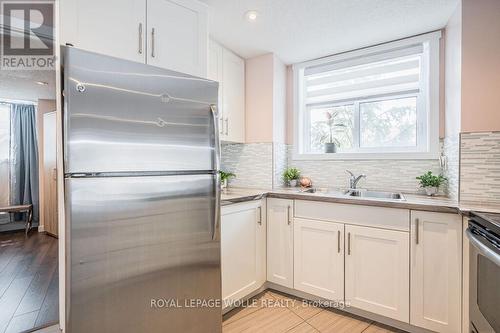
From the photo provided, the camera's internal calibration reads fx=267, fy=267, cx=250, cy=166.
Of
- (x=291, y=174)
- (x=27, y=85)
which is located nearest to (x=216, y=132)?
(x=27, y=85)

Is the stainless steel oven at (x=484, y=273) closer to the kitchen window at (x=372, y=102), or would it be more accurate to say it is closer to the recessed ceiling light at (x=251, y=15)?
the kitchen window at (x=372, y=102)

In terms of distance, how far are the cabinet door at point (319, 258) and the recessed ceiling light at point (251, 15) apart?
166 cm

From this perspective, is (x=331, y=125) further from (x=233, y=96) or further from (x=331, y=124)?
(x=233, y=96)

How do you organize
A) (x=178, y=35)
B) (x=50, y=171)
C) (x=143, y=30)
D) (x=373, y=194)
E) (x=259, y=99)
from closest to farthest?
(x=50, y=171) < (x=143, y=30) < (x=178, y=35) < (x=373, y=194) < (x=259, y=99)

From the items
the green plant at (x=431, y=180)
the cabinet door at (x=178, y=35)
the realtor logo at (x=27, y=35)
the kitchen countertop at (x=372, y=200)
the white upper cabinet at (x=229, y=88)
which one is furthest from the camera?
the white upper cabinet at (x=229, y=88)

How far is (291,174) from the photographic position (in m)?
2.89

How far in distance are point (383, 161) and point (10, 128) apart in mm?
2705

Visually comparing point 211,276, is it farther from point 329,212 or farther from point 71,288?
point 329,212

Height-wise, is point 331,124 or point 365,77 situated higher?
point 365,77

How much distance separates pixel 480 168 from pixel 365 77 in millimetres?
1342

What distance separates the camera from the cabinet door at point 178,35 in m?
1.57

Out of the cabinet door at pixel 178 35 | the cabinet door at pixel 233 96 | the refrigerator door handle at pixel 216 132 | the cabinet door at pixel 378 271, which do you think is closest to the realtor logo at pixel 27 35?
the cabinet door at pixel 178 35

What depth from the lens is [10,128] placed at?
49.2 inches

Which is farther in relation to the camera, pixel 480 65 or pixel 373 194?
pixel 373 194
